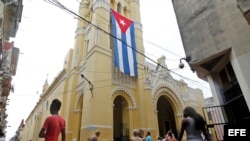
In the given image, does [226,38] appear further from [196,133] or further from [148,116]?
[148,116]

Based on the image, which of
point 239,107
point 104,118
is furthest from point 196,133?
point 104,118

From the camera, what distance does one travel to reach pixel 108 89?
1211 centimetres

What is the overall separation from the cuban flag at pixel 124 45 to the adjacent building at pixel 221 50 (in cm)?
705

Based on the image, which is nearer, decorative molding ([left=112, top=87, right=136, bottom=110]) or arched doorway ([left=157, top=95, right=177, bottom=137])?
decorative molding ([left=112, top=87, right=136, bottom=110])

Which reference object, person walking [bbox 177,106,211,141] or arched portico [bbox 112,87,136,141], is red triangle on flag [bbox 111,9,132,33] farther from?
person walking [bbox 177,106,211,141]

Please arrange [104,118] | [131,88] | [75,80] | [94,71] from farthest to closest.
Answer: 1. [75,80]
2. [131,88]
3. [94,71]
4. [104,118]

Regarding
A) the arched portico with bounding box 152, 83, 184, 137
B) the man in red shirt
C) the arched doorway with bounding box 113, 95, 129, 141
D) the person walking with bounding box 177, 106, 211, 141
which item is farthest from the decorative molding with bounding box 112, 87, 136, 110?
the person walking with bounding box 177, 106, 211, 141

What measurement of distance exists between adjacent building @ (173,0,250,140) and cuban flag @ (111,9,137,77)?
23.1ft

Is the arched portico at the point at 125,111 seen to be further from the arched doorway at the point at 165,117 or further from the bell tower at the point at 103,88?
the arched doorway at the point at 165,117

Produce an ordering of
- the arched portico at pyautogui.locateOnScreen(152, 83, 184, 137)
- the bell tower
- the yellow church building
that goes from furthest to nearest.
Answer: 1. the arched portico at pyautogui.locateOnScreen(152, 83, 184, 137)
2. the yellow church building
3. the bell tower

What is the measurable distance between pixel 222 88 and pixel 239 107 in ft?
3.19

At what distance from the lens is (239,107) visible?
17.0 feet

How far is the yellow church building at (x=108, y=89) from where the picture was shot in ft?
37.5

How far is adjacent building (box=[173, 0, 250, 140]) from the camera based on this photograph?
473 cm
